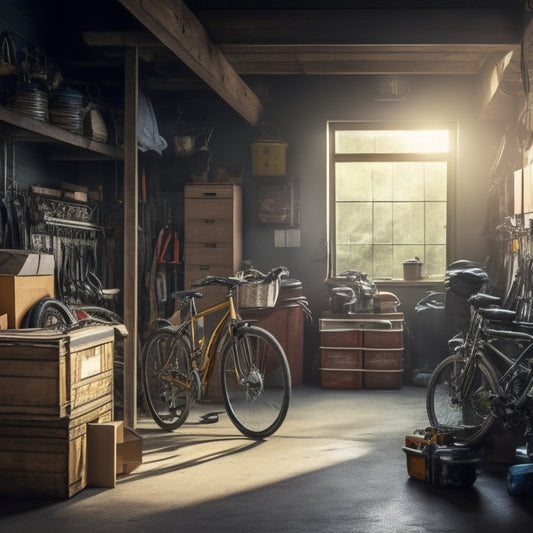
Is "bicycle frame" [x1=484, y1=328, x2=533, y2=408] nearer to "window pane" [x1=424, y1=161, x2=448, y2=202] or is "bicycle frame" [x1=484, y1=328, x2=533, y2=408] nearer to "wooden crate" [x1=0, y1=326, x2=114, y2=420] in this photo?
"wooden crate" [x1=0, y1=326, x2=114, y2=420]

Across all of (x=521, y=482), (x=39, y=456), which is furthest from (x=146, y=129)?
(x=521, y=482)

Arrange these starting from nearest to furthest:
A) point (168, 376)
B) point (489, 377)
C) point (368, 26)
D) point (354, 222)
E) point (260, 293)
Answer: point (489, 377), point (168, 376), point (368, 26), point (260, 293), point (354, 222)

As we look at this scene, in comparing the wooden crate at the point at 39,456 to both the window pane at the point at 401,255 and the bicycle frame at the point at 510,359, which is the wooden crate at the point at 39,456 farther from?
the window pane at the point at 401,255

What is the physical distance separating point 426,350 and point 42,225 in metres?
3.93

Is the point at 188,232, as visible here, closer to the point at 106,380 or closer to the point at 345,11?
the point at 345,11

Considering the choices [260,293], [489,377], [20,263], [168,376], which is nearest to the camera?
[489,377]

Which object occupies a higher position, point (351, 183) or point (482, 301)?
point (351, 183)

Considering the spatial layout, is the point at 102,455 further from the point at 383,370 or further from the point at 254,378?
the point at 383,370

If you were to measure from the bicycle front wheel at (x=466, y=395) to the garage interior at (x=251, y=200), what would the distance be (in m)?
0.17

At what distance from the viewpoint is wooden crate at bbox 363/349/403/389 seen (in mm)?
8023

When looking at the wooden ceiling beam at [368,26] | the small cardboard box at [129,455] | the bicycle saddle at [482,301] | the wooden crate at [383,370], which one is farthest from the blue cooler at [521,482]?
the wooden crate at [383,370]

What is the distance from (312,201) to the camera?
8.98m

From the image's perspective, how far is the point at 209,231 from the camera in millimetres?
8352

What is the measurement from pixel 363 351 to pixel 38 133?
12.5 ft
